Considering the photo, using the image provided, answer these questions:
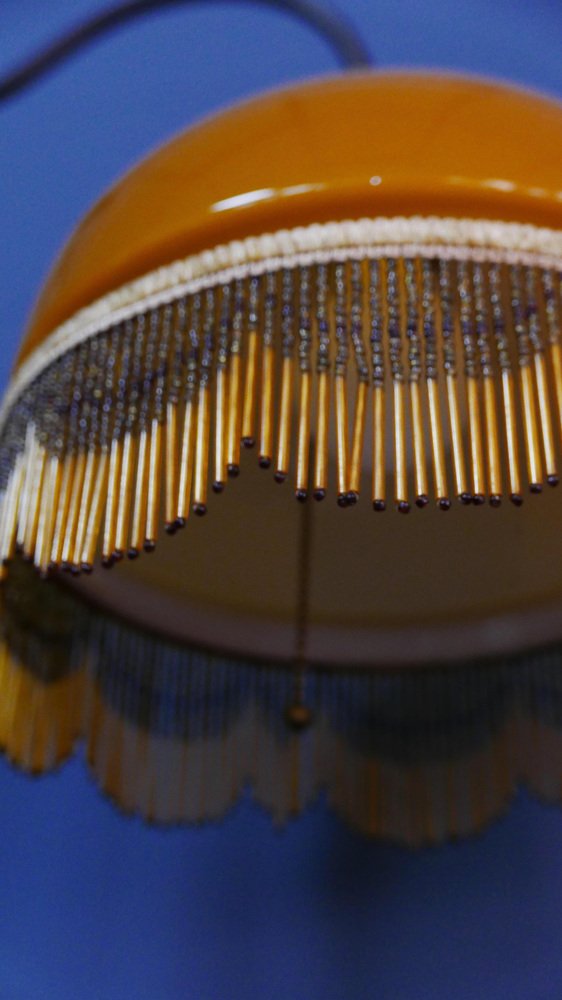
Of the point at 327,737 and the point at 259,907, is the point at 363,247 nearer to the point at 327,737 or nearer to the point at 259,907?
the point at 327,737

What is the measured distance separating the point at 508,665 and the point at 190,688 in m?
0.27

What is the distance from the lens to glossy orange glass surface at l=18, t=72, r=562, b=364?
484mm

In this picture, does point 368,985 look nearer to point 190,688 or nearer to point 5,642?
point 190,688

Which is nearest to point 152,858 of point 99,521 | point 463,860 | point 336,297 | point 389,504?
point 463,860

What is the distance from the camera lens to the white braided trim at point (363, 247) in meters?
0.48

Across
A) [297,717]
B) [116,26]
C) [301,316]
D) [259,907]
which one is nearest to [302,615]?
[297,717]

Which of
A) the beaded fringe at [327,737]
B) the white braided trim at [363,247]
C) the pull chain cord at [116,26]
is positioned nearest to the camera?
the white braided trim at [363,247]

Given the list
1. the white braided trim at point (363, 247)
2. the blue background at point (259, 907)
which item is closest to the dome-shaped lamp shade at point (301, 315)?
the white braided trim at point (363, 247)

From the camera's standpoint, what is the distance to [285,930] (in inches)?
39.1

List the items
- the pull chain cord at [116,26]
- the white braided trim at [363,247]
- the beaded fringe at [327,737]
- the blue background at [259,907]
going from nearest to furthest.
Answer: the white braided trim at [363,247] < the beaded fringe at [327,737] < the blue background at [259,907] < the pull chain cord at [116,26]

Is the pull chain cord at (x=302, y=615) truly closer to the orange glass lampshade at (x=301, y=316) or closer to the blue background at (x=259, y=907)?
the blue background at (x=259, y=907)

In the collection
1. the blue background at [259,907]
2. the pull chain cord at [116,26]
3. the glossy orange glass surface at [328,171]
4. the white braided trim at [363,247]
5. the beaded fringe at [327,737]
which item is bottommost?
the blue background at [259,907]

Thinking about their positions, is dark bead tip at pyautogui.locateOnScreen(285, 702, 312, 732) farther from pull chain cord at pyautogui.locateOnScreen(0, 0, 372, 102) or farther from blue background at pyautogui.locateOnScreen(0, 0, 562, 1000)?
pull chain cord at pyautogui.locateOnScreen(0, 0, 372, 102)

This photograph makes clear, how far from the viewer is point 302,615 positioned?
2.97 ft
